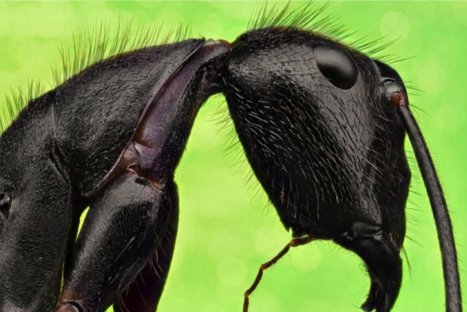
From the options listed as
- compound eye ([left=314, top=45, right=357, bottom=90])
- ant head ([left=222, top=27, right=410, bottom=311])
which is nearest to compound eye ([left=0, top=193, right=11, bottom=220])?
ant head ([left=222, top=27, right=410, bottom=311])

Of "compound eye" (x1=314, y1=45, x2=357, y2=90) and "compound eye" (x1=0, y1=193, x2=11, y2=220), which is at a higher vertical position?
"compound eye" (x1=314, y1=45, x2=357, y2=90)

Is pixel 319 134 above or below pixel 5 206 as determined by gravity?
above

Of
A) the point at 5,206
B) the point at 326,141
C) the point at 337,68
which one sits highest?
the point at 337,68

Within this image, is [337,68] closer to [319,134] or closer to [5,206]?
[319,134]

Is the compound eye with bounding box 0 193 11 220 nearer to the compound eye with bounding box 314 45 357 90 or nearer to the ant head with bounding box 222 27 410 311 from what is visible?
the ant head with bounding box 222 27 410 311

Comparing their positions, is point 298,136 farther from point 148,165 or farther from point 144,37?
point 144,37

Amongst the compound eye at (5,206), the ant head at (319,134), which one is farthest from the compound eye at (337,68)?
the compound eye at (5,206)

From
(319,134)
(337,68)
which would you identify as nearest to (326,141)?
(319,134)

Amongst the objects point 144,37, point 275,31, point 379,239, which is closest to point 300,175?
point 379,239
